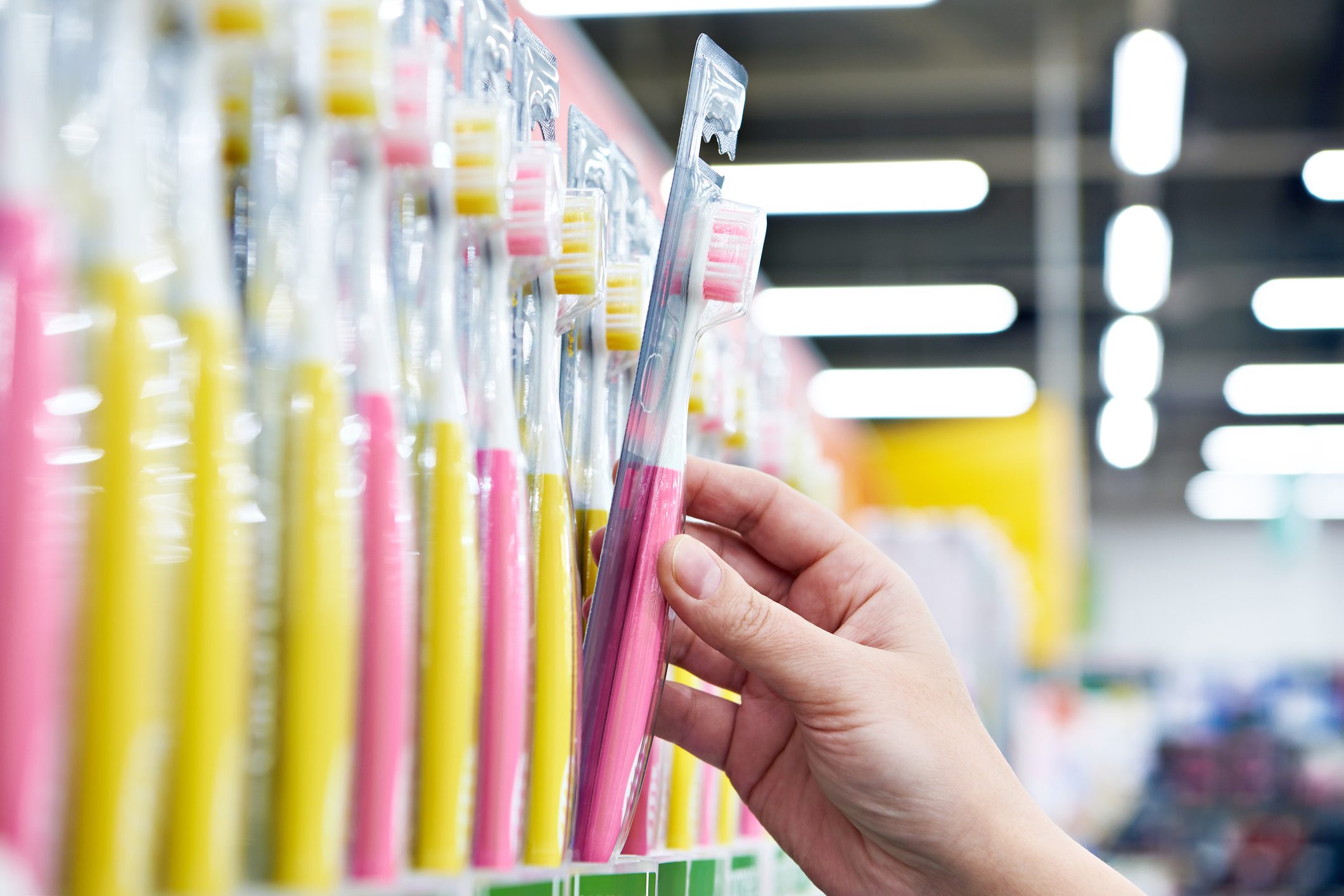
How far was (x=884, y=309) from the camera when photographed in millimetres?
8156

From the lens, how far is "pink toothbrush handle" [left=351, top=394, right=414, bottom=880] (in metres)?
0.56

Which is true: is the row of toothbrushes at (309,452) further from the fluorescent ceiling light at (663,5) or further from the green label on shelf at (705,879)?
the fluorescent ceiling light at (663,5)

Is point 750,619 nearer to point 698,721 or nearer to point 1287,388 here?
point 698,721

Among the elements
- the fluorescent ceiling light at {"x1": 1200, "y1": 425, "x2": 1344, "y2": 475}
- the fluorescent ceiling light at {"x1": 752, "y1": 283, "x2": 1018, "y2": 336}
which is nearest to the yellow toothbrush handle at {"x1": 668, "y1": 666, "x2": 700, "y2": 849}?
the fluorescent ceiling light at {"x1": 752, "y1": 283, "x2": 1018, "y2": 336}

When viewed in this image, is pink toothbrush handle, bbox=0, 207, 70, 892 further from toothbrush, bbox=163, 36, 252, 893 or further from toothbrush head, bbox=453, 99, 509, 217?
toothbrush head, bbox=453, 99, 509, 217

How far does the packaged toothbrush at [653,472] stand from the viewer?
2.53 ft

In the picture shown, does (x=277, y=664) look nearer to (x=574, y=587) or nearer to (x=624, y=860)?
(x=574, y=587)

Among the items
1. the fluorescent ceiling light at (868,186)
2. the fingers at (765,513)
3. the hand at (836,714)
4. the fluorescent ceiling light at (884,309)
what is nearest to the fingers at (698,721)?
the hand at (836,714)

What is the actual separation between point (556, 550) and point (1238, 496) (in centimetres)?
1466

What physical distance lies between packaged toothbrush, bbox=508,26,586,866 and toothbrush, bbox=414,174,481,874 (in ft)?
0.19

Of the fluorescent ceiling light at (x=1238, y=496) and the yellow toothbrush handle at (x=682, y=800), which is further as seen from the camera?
the fluorescent ceiling light at (x=1238, y=496)

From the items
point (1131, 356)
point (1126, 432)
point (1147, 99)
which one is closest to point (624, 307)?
point (1147, 99)

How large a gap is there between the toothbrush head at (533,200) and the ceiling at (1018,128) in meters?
5.63

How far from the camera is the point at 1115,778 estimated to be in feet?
20.6
